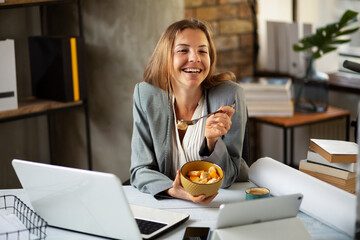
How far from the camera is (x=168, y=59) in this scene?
1.85 metres

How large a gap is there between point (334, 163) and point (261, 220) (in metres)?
0.41

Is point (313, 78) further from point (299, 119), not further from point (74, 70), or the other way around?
point (74, 70)

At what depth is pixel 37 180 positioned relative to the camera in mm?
1276

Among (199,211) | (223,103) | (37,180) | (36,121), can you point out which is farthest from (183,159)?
(36,121)

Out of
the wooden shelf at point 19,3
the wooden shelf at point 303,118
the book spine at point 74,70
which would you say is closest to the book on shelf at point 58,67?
the book spine at point 74,70

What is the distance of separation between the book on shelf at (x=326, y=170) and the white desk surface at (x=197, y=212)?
0.54ft

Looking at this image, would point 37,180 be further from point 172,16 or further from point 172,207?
point 172,16

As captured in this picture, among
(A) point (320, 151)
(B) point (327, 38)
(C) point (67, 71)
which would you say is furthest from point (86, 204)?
(B) point (327, 38)

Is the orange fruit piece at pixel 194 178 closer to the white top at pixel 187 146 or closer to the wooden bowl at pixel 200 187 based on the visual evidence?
the wooden bowl at pixel 200 187

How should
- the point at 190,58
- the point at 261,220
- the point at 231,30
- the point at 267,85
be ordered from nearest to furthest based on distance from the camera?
1. the point at 261,220
2. the point at 190,58
3. the point at 267,85
4. the point at 231,30

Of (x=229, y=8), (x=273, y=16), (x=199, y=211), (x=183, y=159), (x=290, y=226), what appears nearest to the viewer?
(x=290, y=226)

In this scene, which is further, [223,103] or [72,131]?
[72,131]

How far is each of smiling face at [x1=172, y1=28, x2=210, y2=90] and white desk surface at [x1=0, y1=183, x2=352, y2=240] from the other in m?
0.41

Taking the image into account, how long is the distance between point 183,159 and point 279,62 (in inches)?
74.1
